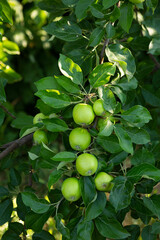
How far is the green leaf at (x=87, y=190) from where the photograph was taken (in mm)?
737

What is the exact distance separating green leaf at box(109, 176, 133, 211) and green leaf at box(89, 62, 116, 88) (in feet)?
0.84

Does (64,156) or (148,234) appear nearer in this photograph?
(64,156)

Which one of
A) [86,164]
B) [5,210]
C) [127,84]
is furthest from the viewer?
[5,210]

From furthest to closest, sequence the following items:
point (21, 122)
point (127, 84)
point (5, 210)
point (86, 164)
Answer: point (21, 122) < point (5, 210) < point (127, 84) < point (86, 164)

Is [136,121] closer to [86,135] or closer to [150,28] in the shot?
[86,135]

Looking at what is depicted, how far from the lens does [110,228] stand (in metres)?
0.76

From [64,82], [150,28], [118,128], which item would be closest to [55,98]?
[64,82]

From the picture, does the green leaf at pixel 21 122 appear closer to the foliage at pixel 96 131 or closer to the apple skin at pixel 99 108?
the foliage at pixel 96 131

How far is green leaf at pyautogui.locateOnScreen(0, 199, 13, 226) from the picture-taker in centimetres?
100

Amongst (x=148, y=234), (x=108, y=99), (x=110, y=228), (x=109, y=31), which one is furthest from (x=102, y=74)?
(x=148, y=234)

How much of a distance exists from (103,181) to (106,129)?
14 centimetres

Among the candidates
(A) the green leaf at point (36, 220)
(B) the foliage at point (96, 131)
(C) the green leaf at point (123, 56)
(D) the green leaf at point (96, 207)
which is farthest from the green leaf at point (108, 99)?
(A) the green leaf at point (36, 220)

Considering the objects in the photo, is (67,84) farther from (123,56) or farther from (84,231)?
(84,231)

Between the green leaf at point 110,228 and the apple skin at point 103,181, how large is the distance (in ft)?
0.25
